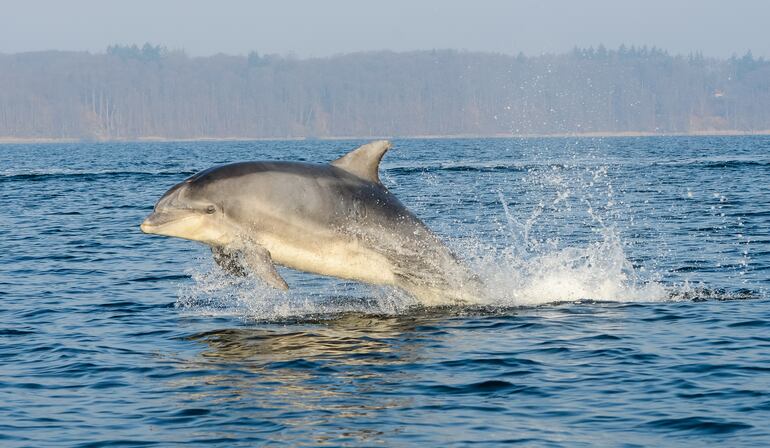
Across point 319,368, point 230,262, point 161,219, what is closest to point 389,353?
point 319,368

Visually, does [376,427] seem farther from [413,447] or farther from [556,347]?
[556,347]

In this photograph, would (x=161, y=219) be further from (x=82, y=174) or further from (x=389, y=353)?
(x=82, y=174)

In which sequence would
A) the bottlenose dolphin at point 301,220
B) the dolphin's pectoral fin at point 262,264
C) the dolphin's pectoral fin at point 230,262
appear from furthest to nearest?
the dolphin's pectoral fin at point 230,262
the bottlenose dolphin at point 301,220
the dolphin's pectoral fin at point 262,264

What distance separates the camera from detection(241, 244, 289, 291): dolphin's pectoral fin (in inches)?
552

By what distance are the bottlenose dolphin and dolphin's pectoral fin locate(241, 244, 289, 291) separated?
0.01 metres

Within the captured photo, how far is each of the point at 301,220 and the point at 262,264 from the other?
839mm

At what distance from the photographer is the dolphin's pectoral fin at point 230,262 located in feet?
47.4

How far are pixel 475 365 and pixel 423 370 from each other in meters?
0.65

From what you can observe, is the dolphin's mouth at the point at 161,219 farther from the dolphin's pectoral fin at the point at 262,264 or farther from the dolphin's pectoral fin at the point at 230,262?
the dolphin's pectoral fin at the point at 262,264

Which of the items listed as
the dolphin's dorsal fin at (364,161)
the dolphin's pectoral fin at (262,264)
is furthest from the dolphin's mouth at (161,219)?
the dolphin's dorsal fin at (364,161)

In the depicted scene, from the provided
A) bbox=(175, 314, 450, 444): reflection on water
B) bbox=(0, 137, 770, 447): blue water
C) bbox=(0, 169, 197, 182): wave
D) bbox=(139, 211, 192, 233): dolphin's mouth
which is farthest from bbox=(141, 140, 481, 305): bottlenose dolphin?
bbox=(0, 169, 197, 182): wave

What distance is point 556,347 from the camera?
1400 centimetres

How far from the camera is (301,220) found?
1456cm

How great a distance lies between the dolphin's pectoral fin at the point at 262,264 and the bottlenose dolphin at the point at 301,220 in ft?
0.04
